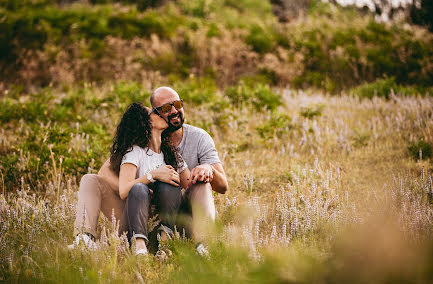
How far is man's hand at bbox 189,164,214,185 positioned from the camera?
3.12 m

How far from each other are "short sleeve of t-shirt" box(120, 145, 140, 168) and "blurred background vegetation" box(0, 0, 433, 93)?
5.90 meters

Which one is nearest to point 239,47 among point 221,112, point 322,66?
point 322,66

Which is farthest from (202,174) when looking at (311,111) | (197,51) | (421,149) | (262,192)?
(197,51)

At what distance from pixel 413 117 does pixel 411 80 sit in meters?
4.22

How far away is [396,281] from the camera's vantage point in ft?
3.76

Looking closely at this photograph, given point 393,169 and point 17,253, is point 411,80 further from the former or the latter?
point 17,253

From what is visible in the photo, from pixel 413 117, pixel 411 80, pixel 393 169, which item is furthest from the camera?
pixel 411 80

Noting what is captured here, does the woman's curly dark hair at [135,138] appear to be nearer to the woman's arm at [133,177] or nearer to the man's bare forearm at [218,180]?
the woman's arm at [133,177]

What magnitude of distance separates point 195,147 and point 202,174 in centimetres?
60

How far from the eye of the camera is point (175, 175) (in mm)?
3125

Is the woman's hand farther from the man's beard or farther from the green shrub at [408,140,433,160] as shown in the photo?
the green shrub at [408,140,433,160]

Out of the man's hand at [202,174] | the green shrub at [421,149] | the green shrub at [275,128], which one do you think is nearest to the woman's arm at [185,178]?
the man's hand at [202,174]

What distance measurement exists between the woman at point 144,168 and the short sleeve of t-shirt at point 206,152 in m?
0.21

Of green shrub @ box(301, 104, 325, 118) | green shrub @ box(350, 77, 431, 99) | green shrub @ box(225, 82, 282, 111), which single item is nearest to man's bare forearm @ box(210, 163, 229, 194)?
green shrub @ box(301, 104, 325, 118)
